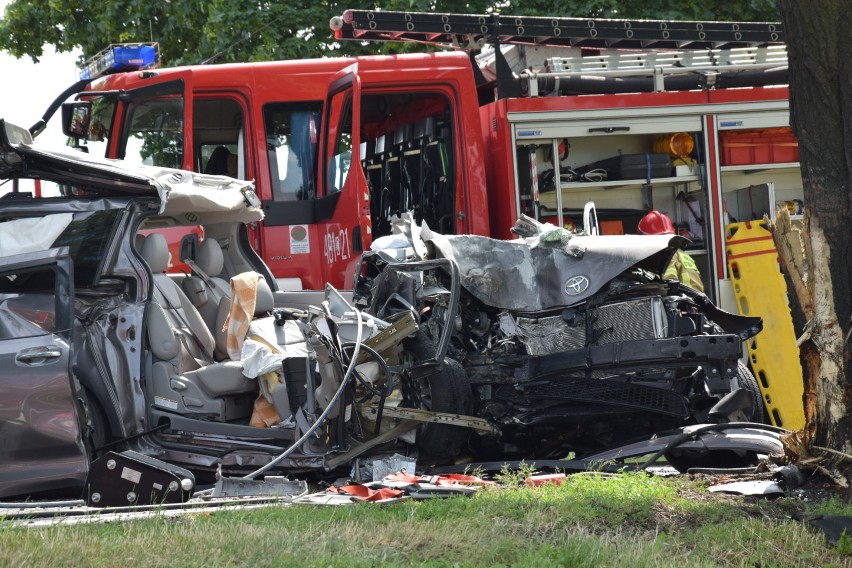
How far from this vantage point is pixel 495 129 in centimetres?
1062

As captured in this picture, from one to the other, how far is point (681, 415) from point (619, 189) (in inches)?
182

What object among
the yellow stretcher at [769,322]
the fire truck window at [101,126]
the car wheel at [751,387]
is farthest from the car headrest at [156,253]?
the yellow stretcher at [769,322]

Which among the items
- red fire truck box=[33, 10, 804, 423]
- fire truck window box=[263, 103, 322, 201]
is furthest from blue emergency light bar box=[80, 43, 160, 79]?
fire truck window box=[263, 103, 322, 201]

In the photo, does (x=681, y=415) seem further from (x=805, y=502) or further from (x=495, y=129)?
(x=495, y=129)

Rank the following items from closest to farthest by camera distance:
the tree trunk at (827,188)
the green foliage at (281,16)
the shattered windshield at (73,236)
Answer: the tree trunk at (827,188), the shattered windshield at (73,236), the green foliage at (281,16)

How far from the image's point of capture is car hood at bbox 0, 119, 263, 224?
6406 mm

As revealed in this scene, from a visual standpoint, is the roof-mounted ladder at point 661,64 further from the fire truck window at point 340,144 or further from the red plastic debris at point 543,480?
the red plastic debris at point 543,480

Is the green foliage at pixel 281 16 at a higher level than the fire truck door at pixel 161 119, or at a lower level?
higher

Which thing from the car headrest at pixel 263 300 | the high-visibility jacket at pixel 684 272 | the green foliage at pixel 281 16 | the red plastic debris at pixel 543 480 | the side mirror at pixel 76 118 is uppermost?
the green foliage at pixel 281 16

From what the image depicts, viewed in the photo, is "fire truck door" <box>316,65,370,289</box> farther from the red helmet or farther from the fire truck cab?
the red helmet

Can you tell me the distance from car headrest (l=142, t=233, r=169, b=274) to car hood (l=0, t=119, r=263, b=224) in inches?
9.0

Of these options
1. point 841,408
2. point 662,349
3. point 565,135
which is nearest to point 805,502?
point 841,408

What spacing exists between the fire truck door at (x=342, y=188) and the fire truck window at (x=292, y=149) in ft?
0.52

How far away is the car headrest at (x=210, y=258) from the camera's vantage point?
7613mm
